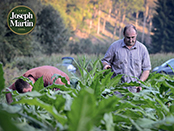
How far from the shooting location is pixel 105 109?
532 mm

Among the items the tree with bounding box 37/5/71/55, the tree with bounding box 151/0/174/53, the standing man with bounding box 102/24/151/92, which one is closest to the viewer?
the standing man with bounding box 102/24/151/92

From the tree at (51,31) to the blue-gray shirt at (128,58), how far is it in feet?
85.6

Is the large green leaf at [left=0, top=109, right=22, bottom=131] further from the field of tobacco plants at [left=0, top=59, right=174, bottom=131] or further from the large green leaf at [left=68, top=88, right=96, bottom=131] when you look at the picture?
the large green leaf at [left=68, top=88, right=96, bottom=131]

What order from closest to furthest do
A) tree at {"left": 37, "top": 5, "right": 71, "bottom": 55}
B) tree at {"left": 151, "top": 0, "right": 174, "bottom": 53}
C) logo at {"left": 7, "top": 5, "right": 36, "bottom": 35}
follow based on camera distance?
logo at {"left": 7, "top": 5, "right": 36, "bottom": 35} < tree at {"left": 37, "top": 5, "right": 71, "bottom": 55} < tree at {"left": 151, "top": 0, "right": 174, "bottom": 53}

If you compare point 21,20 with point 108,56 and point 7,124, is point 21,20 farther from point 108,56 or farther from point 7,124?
point 7,124

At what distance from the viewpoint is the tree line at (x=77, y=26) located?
19.8 meters

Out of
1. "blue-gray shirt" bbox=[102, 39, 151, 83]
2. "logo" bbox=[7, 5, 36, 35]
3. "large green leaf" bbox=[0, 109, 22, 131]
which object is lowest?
"blue-gray shirt" bbox=[102, 39, 151, 83]

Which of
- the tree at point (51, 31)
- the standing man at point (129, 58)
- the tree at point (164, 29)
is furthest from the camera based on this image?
the tree at point (164, 29)

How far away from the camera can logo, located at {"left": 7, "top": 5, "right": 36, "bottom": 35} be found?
1405 centimetres

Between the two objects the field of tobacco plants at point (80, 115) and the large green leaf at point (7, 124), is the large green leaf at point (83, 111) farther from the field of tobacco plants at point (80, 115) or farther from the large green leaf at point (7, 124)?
the large green leaf at point (7, 124)

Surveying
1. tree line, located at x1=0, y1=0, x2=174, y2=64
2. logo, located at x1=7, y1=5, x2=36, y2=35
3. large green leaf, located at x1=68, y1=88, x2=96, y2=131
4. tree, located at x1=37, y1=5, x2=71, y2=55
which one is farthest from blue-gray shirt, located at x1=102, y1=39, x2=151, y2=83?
tree, located at x1=37, y1=5, x2=71, y2=55

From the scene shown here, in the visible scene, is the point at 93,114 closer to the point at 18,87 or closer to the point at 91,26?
the point at 18,87

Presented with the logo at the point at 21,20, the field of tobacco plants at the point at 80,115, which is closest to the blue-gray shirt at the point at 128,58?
the field of tobacco plants at the point at 80,115

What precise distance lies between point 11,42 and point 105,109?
20.0m
